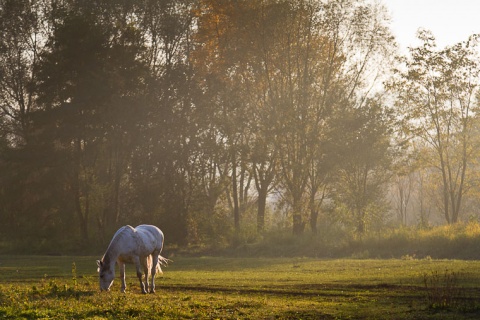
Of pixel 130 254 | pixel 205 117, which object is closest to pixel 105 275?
pixel 130 254

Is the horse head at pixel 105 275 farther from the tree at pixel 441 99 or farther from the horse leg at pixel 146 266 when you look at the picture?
the tree at pixel 441 99

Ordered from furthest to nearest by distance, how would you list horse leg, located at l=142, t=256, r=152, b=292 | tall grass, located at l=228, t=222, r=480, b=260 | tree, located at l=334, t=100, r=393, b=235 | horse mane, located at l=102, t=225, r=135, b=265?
1. tree, located at l=334, t=100, r=393, b=235
2. tall grass, located at l=228, t=222, r=480, b=260
3. horse leg, located at l=142, t=256, r=152, b=292
4. horse mane, located at l=102, t=225, r=135, b=265

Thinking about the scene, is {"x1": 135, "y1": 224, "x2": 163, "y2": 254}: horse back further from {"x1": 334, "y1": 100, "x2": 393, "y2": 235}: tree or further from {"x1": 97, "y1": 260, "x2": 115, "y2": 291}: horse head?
{"x1": 334, "y1": 100, "x2": 393, "y2": 235}: tree

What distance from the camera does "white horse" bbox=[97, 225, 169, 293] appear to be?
25.6m

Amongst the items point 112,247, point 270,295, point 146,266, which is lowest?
point 270,295

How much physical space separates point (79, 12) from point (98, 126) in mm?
11128

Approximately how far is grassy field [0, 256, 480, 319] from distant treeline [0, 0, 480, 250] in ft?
69.0

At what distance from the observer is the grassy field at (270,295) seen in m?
20.0

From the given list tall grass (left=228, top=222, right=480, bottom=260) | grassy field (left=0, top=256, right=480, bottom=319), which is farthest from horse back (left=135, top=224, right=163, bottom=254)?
tall grass (left=228, top=222, right=480, bottom=260)

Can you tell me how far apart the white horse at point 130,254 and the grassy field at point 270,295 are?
1.92 feet

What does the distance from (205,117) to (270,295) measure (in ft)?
133

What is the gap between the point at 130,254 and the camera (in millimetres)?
→ 26156

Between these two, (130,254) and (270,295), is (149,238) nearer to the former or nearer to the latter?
(130,254)

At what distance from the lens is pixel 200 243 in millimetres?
60875
